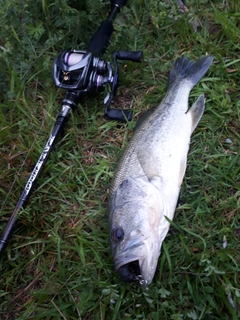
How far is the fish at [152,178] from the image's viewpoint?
2.43m

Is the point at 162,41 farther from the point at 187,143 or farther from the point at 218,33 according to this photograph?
the point at 187,143

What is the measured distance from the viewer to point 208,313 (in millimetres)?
2449

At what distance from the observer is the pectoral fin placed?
3102mm

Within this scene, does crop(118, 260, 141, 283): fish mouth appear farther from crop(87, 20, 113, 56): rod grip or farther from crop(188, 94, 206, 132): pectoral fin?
crop(87, 20, 113, 56): rod grip

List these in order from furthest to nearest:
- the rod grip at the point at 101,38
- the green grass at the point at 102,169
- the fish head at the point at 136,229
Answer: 1. the rod grip at the point at 101,38
2. the green grass at the point at 102,169
3. the fish head at the point at 136,229

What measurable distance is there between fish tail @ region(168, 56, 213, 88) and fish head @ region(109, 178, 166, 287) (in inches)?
43.7

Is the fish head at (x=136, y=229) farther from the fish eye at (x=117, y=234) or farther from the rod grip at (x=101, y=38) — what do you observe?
the rod grip at (x=101, y=38)

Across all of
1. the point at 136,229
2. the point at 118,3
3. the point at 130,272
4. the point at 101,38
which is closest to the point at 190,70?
the point at 101,38

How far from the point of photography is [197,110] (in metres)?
3.13

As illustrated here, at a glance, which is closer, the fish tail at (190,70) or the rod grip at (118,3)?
the fish tail at (190,70)

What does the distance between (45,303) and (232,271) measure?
1.37 meters

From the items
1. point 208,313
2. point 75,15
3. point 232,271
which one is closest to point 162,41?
point 75,15

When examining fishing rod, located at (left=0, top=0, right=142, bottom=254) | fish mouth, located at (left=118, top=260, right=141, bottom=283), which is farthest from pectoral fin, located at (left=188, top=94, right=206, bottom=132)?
fish mouth, located at (left=118, top=260, right=141, bottom=283)

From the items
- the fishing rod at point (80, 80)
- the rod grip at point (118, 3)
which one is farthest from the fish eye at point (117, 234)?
the rod grip at point (118, 3)
